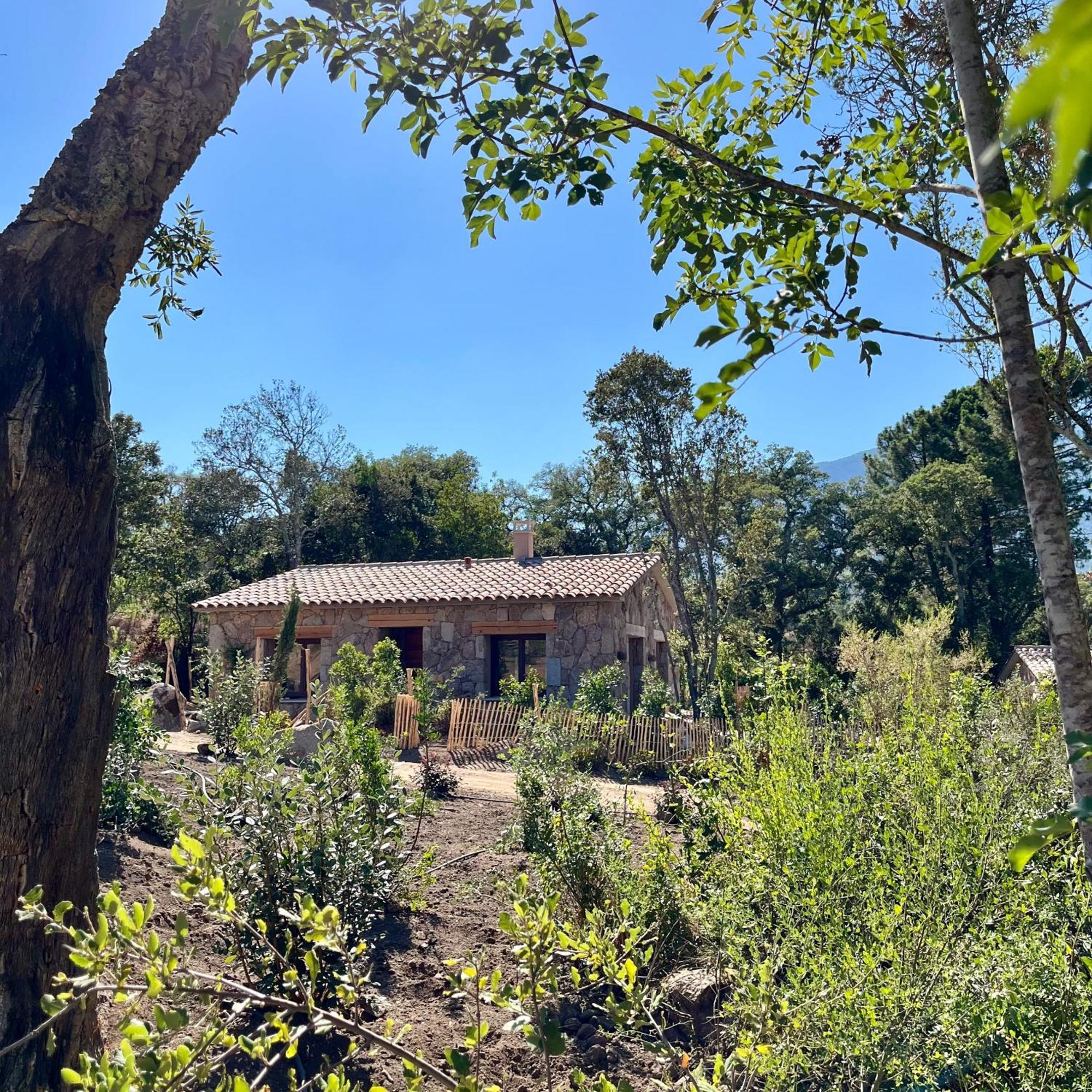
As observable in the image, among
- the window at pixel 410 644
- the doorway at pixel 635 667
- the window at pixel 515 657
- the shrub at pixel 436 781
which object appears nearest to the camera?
the shrub at pixel 436 781

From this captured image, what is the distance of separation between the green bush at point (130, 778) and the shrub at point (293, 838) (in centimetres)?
124

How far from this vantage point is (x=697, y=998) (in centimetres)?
355

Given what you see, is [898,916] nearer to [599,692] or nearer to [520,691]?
[599,692]

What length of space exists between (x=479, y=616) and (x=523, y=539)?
121 inches

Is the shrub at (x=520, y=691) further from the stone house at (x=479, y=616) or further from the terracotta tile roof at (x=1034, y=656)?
Answer: the terracotta tile roof at (x=1034, y=656)

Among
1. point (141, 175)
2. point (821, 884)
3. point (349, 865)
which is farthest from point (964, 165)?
point (349, 865)

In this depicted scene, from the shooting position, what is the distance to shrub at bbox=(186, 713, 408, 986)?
3.45 meters

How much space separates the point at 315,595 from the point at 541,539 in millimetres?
15009

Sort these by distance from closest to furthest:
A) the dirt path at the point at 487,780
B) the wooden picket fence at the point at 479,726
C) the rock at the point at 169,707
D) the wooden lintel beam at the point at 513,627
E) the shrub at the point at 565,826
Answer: the shrub at the point at 565,826 → the dirt path at the point at 487,780 → the wooden picket fence at the point at 479,726 → the rock at the point at 169,707 → the wooden lintel beam at the point at 513,627

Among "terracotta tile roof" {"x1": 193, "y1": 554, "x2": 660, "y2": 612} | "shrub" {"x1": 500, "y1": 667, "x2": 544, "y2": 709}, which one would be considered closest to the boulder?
"terracotta tile roof" {"x1": 193, "y1": 554, "x2": 660, "y2": 612}

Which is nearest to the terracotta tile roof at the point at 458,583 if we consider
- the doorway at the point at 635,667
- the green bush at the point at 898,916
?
the doorway at the point at 635,667

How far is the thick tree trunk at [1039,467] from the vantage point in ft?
5.64

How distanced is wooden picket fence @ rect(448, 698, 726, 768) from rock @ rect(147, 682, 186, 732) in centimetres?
530

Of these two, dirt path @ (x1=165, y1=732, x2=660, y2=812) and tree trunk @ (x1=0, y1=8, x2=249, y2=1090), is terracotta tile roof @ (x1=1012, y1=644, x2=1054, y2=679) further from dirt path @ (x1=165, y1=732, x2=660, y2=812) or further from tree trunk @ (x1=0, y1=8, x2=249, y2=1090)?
tree trunk @ (x1=0, y1=8, x2=249, y2=1090)
